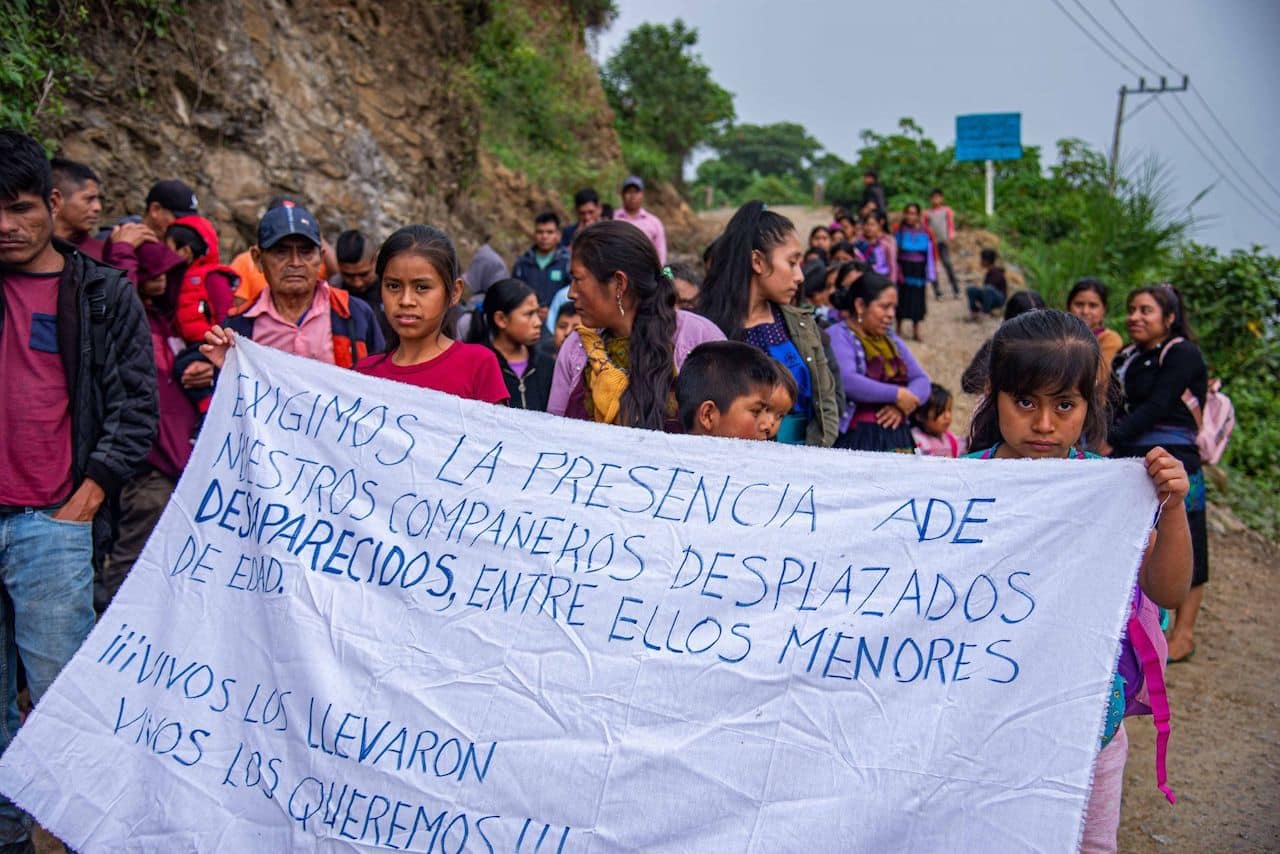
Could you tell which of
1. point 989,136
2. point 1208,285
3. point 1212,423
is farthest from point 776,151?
point 1212,423

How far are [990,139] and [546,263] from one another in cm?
2186

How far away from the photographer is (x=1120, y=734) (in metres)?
2.63

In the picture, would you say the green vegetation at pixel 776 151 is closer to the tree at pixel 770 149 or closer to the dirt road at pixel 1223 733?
the tree at pixel 770 149

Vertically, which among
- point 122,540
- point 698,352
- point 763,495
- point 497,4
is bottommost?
point 122,540

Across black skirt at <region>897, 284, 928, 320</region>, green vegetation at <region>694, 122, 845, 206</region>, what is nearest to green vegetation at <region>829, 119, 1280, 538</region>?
black skirt at <region>897, 284, 928, 320</region>

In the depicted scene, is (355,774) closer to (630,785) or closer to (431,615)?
(431,615)

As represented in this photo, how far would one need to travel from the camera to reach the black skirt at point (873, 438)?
5102mm

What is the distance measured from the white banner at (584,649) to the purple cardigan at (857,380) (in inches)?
95.2

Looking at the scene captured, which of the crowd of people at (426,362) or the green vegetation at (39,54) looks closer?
the crowd of people at (426,362)

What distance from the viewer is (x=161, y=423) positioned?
448 cm

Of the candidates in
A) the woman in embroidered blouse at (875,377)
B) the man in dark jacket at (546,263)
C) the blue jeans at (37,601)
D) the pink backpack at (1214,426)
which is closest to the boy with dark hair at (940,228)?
the man in dark jacket at (546,263)

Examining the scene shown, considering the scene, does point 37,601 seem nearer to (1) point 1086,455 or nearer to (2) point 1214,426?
(1) point 1086,455

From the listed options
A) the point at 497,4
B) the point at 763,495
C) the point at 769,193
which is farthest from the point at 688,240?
→ the point at 769,193

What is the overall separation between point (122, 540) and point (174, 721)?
6.87 feet
